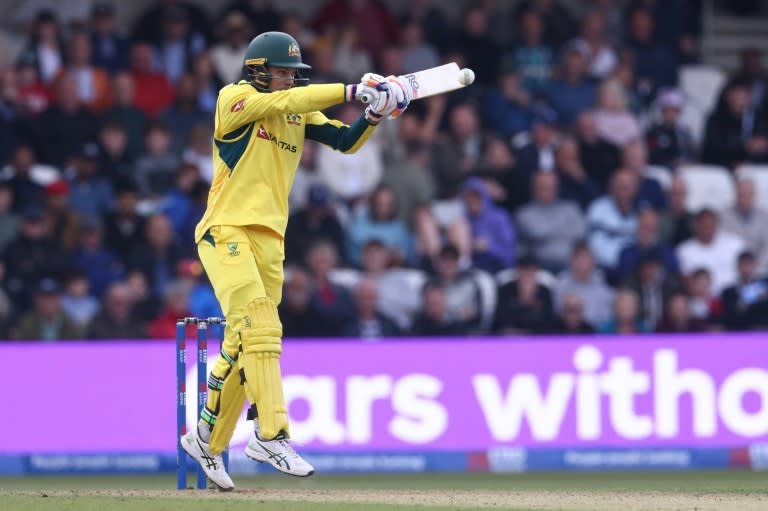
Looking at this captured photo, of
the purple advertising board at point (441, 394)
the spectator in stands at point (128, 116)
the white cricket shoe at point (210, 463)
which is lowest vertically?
the white cricket shoe at point (210, 463)

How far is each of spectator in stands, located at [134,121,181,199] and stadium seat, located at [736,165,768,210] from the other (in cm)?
602

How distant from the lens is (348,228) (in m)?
15.7

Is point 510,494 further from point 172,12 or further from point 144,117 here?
point 172,12

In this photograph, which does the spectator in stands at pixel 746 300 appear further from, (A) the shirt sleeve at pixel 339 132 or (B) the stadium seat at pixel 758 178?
(A) the shirt sleeve at pixel 339 132

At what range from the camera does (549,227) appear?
15875mm

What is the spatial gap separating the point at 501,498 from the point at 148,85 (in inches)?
332

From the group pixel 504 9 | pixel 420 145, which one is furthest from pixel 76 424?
pixel 504 9

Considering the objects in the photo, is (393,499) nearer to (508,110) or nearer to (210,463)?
(210,463)

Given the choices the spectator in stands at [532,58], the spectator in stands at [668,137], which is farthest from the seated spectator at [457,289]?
the spectator in stands at [532,58]

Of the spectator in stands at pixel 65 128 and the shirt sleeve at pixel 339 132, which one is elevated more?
Answer: the spectator in stands at pixel 65 128

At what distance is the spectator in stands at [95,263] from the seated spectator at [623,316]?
4.63 m

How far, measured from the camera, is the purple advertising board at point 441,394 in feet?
43.9

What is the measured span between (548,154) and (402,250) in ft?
6.67

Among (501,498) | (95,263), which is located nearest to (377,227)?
(95,263)
